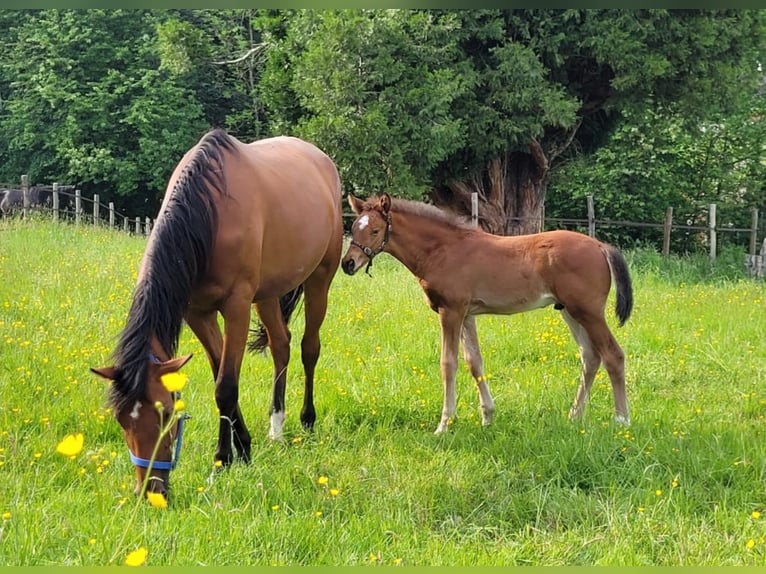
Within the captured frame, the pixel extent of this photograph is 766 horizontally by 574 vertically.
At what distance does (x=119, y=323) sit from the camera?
6.55 m

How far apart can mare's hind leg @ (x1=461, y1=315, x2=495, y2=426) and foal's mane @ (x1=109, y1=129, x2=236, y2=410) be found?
83.3 inches

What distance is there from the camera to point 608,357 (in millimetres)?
4965

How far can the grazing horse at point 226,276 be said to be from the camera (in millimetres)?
3104

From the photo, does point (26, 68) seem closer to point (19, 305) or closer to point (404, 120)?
point (404, 120)

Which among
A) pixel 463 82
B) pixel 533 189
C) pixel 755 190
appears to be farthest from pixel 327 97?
pixel 755 190

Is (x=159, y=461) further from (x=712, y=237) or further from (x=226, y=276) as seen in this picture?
(x=712, y=237)

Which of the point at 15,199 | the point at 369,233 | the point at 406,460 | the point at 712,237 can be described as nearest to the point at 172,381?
the point at 406,460

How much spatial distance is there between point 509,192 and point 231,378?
1369 centimetres

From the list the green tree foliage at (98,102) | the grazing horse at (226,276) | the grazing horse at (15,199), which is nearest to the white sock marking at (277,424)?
the grazing horse at (226,276)

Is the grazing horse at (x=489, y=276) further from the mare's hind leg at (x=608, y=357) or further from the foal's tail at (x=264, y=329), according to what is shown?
the foal's tail at (x=264, y=329)

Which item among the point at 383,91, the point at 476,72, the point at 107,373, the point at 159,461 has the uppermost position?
the point at 476,72

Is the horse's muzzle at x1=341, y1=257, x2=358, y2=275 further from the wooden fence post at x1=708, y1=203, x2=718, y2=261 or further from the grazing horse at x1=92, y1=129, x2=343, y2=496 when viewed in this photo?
the wooden fence post at x1=708, y1=203, x2=718, y2=261

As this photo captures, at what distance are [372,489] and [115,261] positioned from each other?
23.6 feet

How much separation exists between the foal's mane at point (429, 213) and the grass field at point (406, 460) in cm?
125
